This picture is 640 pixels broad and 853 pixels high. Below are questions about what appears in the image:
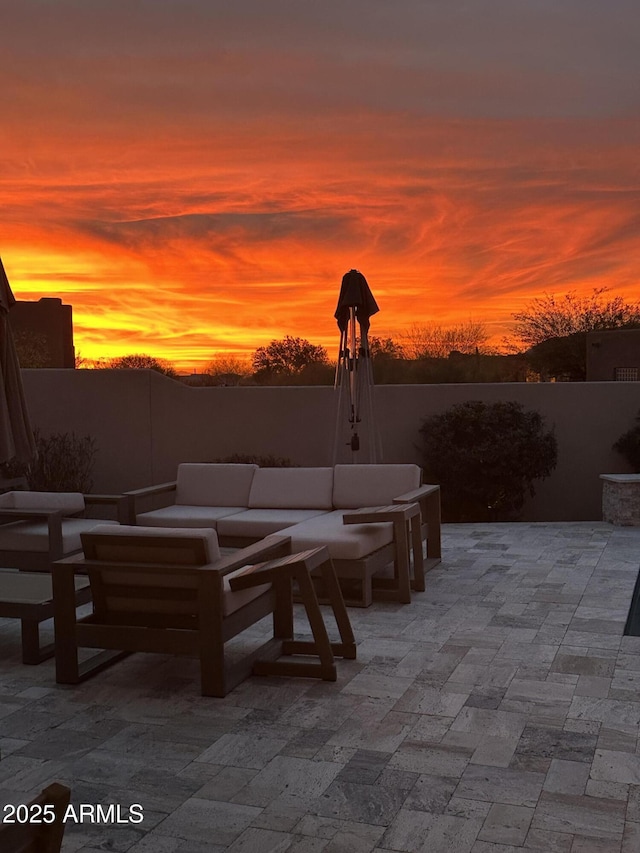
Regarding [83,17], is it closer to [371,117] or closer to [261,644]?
[371,117]

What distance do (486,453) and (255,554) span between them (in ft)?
20.3

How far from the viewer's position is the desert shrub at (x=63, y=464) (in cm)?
997

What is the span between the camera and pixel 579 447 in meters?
10.9

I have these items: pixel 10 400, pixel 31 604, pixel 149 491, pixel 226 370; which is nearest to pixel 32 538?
pixel 149 491

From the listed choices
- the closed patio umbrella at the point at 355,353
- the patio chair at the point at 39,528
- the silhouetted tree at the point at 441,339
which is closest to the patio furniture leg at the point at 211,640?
the patio chair at the point at 39,528

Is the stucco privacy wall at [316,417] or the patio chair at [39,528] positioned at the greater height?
the stucco privacy wall at [316,417]

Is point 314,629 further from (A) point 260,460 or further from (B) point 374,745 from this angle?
(A) point 260,460

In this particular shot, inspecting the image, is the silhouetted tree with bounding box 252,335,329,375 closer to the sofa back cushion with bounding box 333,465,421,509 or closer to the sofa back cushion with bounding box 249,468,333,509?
the sofa back cushion with bounding box 249,468,333,509

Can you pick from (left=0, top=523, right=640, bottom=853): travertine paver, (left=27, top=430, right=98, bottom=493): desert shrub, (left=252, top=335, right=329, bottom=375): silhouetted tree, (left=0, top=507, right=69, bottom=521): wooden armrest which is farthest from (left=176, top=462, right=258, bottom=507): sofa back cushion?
(left=252, top=335, right=329, bottom=375): silhouetted tree

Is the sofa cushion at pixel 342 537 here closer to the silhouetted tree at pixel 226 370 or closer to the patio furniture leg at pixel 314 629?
the patio furniture leg at pixel 314 629

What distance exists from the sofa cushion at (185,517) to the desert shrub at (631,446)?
5679 millimetres

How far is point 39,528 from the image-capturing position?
20.5 ft

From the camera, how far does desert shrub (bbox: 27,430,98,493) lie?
9.97 m

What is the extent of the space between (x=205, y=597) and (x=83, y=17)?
22.6 feet
